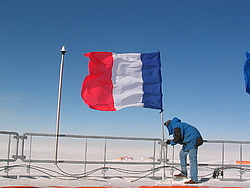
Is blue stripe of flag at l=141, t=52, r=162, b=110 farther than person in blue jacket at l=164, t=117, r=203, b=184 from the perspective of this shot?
Yes

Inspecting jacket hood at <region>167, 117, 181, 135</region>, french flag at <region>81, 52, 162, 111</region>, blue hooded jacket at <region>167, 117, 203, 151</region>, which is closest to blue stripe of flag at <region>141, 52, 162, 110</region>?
french flag at <region>81, 52, 162, 111</region>

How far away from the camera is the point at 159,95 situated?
9406 millimetres

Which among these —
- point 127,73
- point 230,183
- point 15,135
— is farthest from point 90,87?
point 230,183

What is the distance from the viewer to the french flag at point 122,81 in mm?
9398

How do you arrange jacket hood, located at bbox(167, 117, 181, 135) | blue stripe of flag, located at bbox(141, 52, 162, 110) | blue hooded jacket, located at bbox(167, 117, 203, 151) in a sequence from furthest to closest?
1. blue stripe of flag, located at bbox(141, 52, 162, 110)
2. jacket hood, located at bbox(167, 117, 181, 135)
3. blue hooded jacket, located at bbox(167, 117, 203, 151)

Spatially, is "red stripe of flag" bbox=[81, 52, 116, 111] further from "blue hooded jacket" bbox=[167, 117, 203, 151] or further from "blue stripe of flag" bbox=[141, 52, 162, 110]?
"blue hooded jacket" bbox=[167, 117, 203, 151]

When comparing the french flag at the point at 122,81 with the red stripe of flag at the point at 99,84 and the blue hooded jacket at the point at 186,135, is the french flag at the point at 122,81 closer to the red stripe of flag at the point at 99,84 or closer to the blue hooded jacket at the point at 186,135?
the red stripe of flag at the point at 99,84

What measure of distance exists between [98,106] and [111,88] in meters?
0.62

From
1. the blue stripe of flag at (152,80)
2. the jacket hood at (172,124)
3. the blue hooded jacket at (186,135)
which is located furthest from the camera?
the blue stripe of flag at (152,80)

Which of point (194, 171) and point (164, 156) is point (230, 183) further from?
point (164, 156)

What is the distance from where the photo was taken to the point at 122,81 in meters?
9.70

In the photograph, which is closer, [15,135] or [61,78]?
[15,135]

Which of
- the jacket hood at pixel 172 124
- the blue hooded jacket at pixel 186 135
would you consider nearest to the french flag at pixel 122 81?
the jacket hood at pixel 172 124

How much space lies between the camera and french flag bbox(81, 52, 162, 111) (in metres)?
9.40
